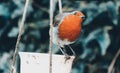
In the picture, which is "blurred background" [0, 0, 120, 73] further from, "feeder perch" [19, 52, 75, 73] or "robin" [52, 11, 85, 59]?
"feeder perch" [19, 52, 75, 73]

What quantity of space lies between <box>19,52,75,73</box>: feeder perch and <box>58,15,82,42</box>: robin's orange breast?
0.51 ft

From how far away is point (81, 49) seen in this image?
3766 mm

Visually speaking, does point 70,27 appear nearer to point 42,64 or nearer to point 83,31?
point 42,64

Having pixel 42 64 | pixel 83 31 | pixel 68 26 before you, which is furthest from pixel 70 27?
pixel 83 31

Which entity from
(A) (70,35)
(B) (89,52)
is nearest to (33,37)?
(B) (89,52)

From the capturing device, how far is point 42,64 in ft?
7.36

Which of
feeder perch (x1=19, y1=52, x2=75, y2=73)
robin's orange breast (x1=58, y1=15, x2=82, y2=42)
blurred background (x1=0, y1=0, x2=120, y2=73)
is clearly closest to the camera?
feeder perch (x1=19, y1=52, x2=75, y2=73)

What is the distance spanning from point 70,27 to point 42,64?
241mm

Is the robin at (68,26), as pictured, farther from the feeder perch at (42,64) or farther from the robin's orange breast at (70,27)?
the feeder perch at (42,64)

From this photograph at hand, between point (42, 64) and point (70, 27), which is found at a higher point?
point (70, 27)

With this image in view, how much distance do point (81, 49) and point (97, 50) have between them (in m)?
0.12

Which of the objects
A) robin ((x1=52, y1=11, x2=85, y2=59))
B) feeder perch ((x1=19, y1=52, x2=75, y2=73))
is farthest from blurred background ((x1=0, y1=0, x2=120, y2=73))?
feeder perch ((x1=19, y1=52, x2=75, y2=73))

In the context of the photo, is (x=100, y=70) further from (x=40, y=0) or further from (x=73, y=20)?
(x=73, y=20)

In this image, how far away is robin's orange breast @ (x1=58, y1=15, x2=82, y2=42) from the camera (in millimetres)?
2365
